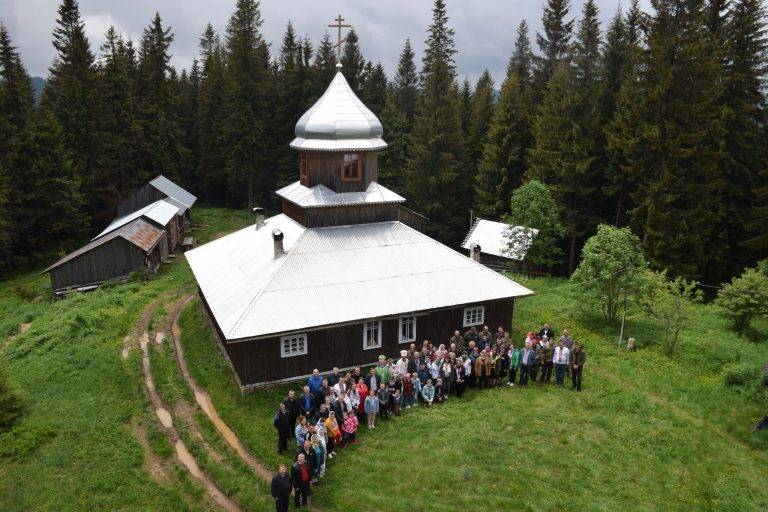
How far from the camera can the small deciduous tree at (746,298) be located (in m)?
23.1

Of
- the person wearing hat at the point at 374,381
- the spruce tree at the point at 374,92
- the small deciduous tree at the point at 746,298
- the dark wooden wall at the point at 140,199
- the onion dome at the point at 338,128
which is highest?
the spruce tree at the point at 374,92

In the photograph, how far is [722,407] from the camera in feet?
60.1

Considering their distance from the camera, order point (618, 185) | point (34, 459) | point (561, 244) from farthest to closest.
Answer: point (561, 244) < point (618, 185) < point (34, 459)

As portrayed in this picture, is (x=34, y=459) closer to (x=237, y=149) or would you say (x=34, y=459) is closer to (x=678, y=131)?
(x=678, y=131)

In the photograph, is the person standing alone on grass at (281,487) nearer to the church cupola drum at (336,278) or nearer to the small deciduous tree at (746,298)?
the church cupola drum at (336,278)

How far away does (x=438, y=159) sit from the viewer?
4666 cm

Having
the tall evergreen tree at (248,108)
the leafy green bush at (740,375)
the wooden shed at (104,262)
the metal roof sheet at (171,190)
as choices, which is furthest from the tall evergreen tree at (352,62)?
the leafy green bush at (740,375)

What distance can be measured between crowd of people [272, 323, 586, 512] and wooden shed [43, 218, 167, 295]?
20646mm

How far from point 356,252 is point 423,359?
6.08 metres

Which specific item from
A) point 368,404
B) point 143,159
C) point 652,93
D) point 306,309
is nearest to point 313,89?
point 143,159

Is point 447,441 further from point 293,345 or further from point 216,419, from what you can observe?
point 216,419

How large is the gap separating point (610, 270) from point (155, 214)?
101ft

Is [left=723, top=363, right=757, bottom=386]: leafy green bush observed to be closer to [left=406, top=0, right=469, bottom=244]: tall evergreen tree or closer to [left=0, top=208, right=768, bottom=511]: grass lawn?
[left=0, top=208, right=768, bottom=511]: grass lawn

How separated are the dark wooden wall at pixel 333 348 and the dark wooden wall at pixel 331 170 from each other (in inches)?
258
